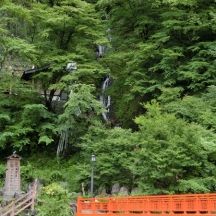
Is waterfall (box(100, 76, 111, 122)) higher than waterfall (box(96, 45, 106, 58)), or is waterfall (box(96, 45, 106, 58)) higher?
waterfall (box(96, 45, 106, 58))

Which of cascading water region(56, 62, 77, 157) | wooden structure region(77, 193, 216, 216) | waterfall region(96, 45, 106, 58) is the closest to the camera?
wooden structure region(77, 193, 216, 216)

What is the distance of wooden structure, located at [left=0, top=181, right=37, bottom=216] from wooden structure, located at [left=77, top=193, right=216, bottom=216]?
4083 mm

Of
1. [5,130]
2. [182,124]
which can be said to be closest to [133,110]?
[5,130]

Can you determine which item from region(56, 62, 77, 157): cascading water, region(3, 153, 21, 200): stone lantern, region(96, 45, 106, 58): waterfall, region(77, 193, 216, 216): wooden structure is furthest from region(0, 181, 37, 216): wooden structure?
region(96, 45, 106, 58): waterfall

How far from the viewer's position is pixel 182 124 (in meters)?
18.1

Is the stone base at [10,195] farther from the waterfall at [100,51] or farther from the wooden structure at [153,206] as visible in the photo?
the waterfall at [100,51]

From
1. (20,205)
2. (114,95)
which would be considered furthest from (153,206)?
(114,95)

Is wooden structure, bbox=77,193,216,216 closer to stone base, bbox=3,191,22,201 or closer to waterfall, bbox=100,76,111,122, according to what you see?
stone base, bbox=3,191,22,201

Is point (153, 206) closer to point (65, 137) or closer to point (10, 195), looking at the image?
point (10, 195)

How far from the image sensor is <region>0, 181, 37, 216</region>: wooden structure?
21109mm

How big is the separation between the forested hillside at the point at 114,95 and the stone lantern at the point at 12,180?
5.36 ft

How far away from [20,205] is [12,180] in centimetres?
286

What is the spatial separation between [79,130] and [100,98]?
16.5 feet

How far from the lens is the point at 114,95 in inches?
1176
